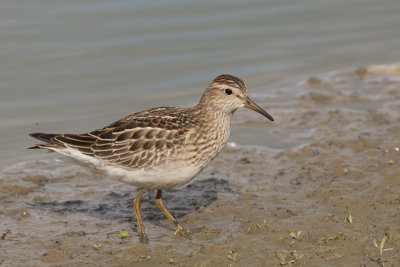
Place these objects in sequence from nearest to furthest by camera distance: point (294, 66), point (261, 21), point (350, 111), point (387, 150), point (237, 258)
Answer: point (237, 258) → point (387, 150) → point (350, 111) → point (294, 66) → point (261, 21)

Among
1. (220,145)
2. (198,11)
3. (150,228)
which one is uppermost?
(198,11)

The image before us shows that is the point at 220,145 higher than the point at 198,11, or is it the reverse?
the point at 198,11

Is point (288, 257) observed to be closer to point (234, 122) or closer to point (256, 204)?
point (256, 204)

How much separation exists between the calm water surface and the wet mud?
3.53 ft

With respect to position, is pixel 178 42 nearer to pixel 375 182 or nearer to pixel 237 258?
pixel 375 182

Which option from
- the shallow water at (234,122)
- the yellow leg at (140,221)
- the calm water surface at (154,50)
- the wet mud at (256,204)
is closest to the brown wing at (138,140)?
the shallow water at (234,122)

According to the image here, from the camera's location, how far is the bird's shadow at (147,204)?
951 cm

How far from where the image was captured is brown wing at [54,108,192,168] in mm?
8570

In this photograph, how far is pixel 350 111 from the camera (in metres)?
12.9

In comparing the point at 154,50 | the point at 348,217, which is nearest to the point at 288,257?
the point at 348,217

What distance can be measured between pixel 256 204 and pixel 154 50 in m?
7.28

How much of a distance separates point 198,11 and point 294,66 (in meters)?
3.61

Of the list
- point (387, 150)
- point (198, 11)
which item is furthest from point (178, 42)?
point (387, 150)

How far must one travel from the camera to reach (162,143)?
8.56 metres
